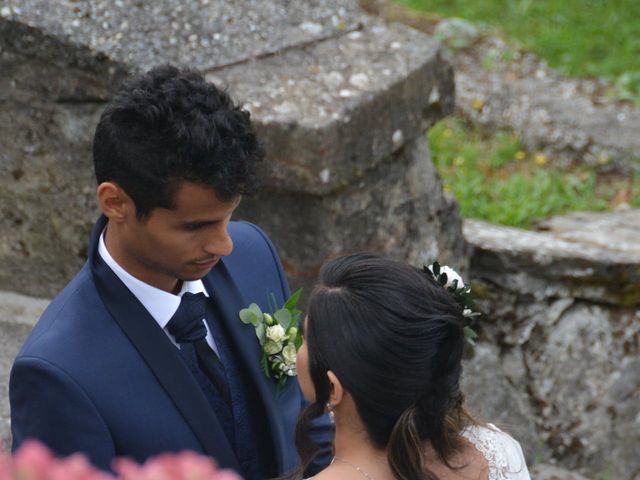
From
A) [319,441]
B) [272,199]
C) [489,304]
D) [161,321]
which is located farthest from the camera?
[489,304]

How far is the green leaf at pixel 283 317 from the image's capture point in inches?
106

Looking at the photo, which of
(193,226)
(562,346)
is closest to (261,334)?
(193,226)

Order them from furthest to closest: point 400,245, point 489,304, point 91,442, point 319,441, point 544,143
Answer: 1. point 544,143
2. point 489,304
3. point 400,245
4. point 319,441
5. point 91,442

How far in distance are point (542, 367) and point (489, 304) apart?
0.39 m

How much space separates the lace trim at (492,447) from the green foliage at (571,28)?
4.80 metres

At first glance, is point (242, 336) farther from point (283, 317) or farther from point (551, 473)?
point (551, 473)

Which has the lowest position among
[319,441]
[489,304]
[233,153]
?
[489,304]

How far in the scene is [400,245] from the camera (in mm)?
3980

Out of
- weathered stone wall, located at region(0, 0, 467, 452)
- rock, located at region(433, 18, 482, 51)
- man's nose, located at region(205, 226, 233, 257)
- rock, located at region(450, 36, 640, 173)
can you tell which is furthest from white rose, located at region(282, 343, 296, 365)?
rock, located at region(433, 18, 482, 51)

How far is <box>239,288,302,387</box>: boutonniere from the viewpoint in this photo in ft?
8.65

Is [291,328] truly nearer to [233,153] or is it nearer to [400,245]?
[233,153]

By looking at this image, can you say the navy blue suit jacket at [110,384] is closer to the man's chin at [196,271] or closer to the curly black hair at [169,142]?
the man's chin at [196,271]

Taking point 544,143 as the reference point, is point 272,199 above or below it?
above

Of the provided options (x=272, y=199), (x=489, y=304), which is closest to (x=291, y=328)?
(x=272, y=199)
